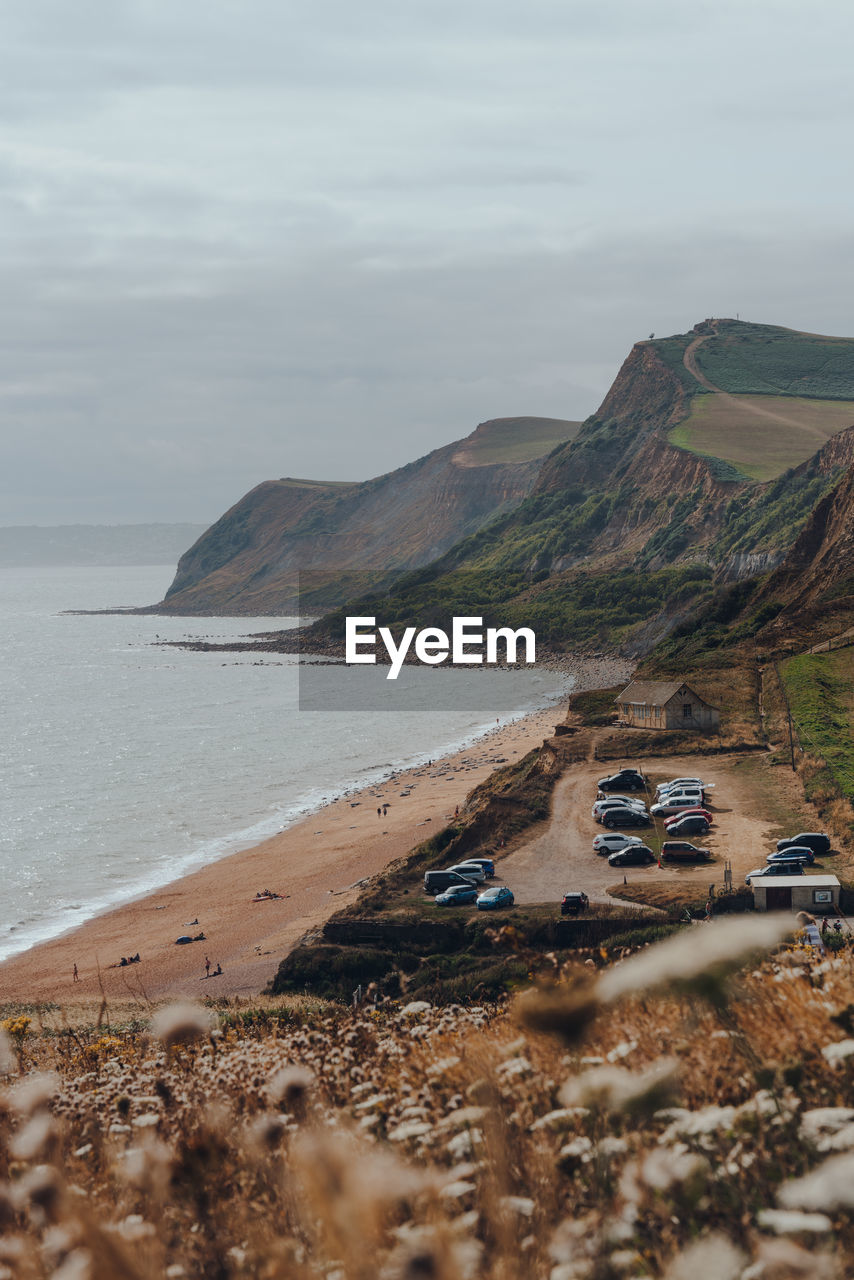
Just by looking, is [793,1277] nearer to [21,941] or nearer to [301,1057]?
[301,1057]

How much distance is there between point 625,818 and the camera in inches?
1463

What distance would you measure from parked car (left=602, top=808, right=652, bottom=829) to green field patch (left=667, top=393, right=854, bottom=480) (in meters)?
134

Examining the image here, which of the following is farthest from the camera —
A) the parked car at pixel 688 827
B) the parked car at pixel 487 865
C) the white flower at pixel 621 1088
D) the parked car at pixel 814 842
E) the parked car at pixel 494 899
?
the parked car at pixel 688 827

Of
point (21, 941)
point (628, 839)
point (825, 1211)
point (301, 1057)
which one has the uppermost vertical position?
point (825, 1211)

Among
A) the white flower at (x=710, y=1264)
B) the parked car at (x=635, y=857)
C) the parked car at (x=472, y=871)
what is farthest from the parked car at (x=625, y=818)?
the white flower at (x=710, y=1264)

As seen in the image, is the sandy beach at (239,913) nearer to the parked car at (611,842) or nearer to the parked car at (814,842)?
the parked car at (611,842)

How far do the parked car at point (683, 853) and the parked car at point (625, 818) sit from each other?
161 inches

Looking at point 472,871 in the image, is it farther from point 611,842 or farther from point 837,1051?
point 837,1051

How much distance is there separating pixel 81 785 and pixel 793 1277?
73.7 metres

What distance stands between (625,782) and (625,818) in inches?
214

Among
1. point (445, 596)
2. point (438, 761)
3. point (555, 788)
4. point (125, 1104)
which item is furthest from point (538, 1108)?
point (445, 596)

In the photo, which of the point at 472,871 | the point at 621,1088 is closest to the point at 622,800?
the point at 472,871

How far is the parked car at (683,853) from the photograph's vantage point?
32562 millimetres

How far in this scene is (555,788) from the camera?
1756 inches
